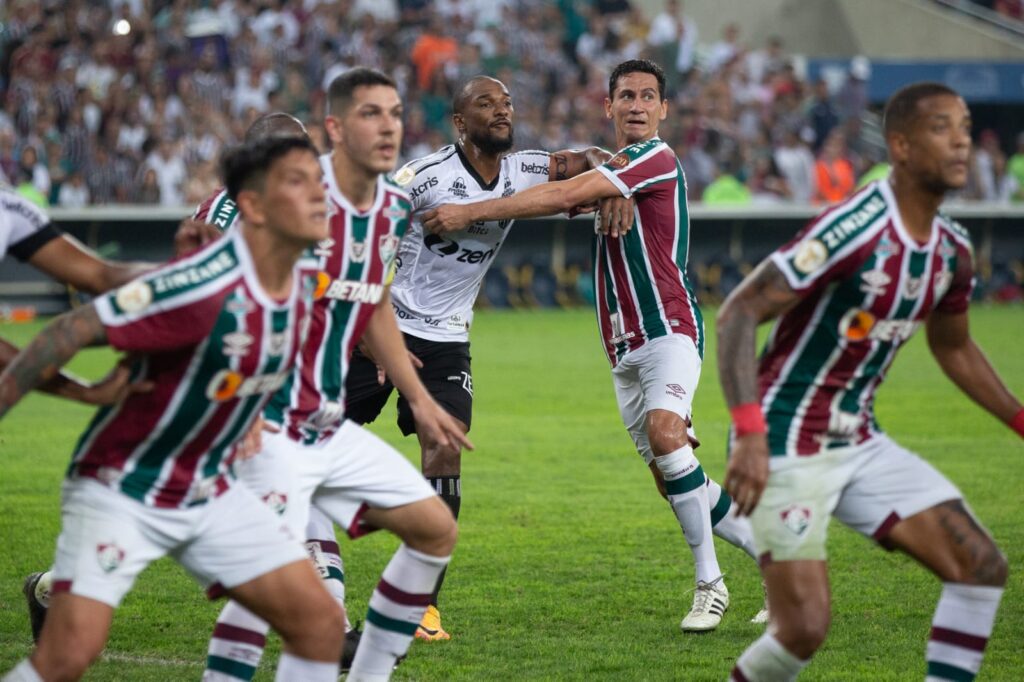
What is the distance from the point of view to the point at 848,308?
5.09 m

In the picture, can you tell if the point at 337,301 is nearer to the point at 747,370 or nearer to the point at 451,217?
the point at 451,217

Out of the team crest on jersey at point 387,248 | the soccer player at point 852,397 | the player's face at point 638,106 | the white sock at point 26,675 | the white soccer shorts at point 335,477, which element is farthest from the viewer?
the player's face at point 638,106

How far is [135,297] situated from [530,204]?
3096 millimetres

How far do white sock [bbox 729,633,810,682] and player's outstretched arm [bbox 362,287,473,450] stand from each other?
1.42 m

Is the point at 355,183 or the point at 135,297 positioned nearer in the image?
the point at 135,297

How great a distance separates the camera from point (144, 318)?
446 centimetres

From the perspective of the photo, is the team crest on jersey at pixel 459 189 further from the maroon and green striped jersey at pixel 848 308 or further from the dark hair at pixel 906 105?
the dark hair at pixel 906 105

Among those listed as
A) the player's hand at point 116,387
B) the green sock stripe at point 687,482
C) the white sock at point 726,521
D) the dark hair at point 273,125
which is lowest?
the white sock at point 726,521

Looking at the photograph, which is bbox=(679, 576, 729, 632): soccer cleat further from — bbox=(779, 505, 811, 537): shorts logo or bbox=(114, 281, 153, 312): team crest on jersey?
bbox=(114, 281, 153, 312): team crest on jersey

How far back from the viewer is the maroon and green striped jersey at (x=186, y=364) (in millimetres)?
4473

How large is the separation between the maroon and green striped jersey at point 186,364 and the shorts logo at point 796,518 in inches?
69.9

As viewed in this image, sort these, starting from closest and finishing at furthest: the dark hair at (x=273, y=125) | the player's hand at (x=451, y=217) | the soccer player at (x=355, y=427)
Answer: the soccer player at (x=355, y=427) < the dark hair at (x=273, y=125) < the player's hand at (x=451, y=217)

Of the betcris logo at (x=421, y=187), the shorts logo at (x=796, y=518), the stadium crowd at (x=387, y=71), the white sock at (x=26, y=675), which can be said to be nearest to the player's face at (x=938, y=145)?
the shorts logo at (x=796, y=518)

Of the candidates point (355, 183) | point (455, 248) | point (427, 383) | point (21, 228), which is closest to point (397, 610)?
point (355, 183)
